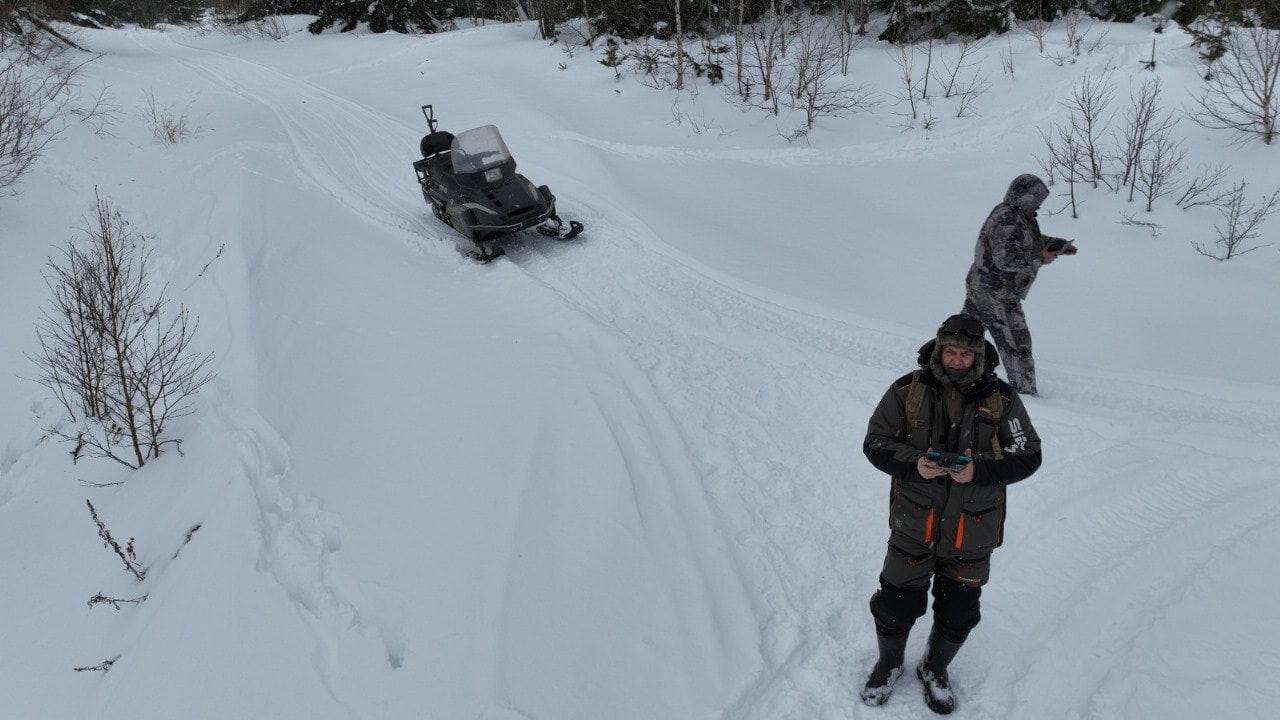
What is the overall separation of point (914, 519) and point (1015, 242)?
286 centimetres

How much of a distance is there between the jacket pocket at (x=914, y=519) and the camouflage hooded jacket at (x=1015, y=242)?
8.98 ft

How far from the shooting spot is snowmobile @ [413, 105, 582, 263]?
25.7 feet

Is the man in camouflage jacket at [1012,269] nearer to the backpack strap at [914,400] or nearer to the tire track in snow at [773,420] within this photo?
the tire track in snow at [773,420]

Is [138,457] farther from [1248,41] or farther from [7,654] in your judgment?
[1248,41]

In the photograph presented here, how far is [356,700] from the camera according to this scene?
3062mm

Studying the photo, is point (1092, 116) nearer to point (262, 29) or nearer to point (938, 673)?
point (938, 673)

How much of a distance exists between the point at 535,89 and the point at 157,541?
41.4ft

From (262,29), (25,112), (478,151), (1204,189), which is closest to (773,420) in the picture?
(478,151)

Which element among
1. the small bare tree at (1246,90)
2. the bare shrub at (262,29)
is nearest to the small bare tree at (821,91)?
the small bare tree at (1246,90)

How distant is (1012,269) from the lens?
4773mm

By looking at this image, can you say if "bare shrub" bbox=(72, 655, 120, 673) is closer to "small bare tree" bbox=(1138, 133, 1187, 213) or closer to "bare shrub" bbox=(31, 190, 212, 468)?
"bare shrub" bbox=(31, 190, 212, 468)

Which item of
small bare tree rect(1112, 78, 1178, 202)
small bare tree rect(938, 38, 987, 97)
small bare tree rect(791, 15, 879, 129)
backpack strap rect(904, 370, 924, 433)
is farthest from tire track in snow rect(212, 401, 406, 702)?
small bare tree rect(938, 38, 987, 97)

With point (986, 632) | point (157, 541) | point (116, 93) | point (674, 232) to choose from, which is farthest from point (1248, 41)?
point (116, 93)

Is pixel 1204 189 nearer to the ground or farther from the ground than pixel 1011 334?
farther from the ground
